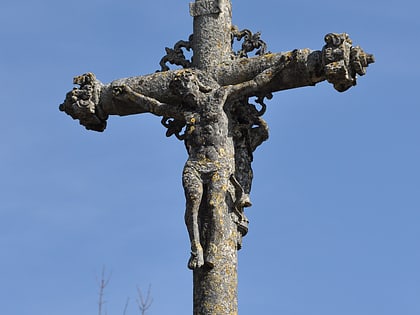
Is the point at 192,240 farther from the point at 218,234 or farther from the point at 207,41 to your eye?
the point at 207,41

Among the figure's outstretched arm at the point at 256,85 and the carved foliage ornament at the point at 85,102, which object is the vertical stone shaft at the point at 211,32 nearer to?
the figure's outstretched arm at the point at 256,85

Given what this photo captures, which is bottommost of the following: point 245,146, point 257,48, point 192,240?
point 192,240

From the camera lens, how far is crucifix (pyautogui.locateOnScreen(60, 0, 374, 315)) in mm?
12938

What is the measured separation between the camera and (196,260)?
12.8m

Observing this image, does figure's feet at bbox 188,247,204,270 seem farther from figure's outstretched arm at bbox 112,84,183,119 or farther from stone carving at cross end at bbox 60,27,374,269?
figure's outstretched arm at bbox 112,84,183,119

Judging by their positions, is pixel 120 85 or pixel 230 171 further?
pixel 120 85

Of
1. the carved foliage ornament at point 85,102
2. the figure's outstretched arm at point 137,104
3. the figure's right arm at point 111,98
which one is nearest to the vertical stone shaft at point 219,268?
the figure's right arm at point 111,98

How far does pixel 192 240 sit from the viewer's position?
1290cm

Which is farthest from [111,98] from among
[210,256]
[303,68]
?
[210,256]

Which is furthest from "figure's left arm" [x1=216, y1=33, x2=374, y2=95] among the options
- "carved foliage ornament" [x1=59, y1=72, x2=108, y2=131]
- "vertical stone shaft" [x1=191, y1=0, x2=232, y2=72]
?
"carved foliage ornament" [x1=59, y1=72, x2=108, y2=131]

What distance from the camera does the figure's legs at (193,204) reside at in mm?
12852

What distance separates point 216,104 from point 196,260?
151 centimetres

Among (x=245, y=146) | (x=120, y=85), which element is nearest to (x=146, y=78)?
(x=120, y=85)

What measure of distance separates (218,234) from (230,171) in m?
0.61
